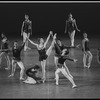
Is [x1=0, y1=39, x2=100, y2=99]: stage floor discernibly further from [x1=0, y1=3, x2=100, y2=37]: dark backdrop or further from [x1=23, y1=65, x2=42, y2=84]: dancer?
[x1=0, y1=3, x2=100, y2=37]: dark backdrop


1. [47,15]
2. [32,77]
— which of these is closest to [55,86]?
[32,77]

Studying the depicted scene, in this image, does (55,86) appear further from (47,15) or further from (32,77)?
(47,15)

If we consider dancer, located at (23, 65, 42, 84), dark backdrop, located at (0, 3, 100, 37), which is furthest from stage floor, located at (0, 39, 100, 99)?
dark backdrop, located at (0, 3, 100, 37)

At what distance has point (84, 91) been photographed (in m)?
15.5

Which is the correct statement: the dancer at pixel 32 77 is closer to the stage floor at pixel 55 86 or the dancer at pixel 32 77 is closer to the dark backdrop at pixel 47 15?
the stage floor at pixel 55 86

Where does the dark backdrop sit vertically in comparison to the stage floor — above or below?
above

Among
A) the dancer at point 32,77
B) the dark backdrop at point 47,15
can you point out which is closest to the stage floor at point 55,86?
the dancer at point 32,77

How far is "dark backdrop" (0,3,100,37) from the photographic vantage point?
31297 mm

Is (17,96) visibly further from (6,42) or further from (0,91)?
(6,42)

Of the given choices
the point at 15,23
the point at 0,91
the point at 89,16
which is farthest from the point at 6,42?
Answer: the point at 89,16

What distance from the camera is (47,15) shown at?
32.0m

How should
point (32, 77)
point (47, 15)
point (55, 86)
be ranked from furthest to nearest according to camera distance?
1. point (47, 15)
2. point (32, 77)
3. point (55, 86)

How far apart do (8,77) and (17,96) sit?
8.67 feet

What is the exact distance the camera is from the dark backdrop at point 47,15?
31.3 meters
